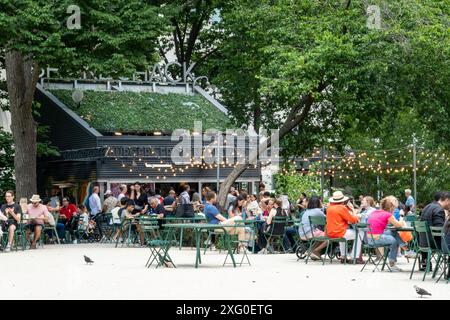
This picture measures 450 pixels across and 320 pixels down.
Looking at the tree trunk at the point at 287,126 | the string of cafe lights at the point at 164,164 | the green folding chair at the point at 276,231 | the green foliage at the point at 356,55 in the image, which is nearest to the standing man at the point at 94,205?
the tree trunk at the point at 287,126

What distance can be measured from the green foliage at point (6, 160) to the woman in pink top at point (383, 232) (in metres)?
A: 22.8

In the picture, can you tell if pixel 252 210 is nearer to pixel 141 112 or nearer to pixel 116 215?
pixel 116 215

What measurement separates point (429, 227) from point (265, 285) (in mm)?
2947

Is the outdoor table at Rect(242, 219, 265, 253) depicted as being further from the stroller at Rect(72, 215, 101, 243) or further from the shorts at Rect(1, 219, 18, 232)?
the stroller at Rect(72, 215, 101, 243)

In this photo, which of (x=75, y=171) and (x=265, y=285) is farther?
(x=75, y=171)

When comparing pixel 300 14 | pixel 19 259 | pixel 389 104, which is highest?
pixel 300 14

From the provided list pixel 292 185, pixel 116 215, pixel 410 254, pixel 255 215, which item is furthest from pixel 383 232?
pixel 292 185

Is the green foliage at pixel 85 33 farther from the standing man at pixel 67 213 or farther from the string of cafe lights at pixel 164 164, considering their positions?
the string of cafe lights at pixel 164 164

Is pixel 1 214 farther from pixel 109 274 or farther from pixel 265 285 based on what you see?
pixel 265 285

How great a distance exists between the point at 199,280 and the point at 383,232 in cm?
428

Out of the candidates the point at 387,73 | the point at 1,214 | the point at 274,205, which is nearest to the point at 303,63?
the point at 387,73

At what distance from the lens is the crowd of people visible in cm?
2205

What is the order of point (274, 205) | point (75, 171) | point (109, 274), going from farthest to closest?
1. point (75, 171)
2. point (274, 205)
3. point (109, 274)

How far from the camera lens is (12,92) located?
125 ft
